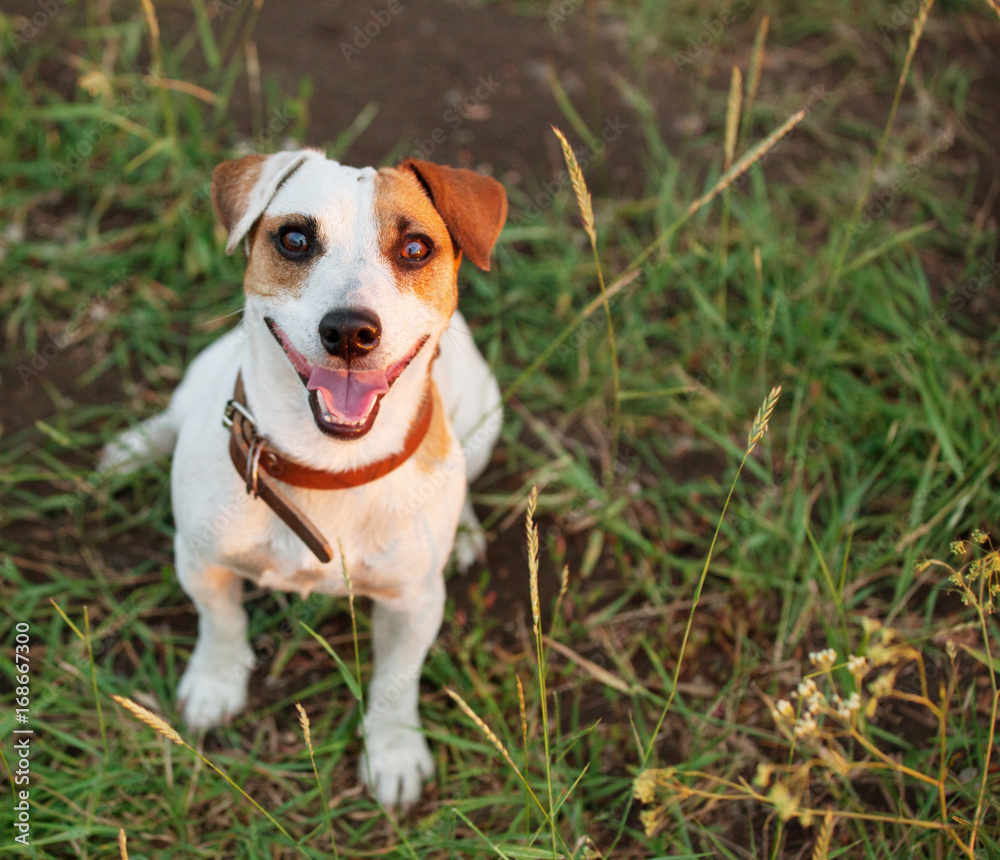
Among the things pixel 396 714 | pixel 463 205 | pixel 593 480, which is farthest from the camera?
pixel 593 480

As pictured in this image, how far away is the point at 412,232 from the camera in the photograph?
2.75 metres

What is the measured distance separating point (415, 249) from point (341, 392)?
51 centimetres

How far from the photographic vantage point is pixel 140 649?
3902 millimetres

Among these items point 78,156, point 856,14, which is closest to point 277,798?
point 78,156

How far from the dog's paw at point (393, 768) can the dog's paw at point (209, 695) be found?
1.94 feet

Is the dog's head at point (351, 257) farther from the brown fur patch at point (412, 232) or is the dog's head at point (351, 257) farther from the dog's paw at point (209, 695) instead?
the dog's paw at point (209, 695)

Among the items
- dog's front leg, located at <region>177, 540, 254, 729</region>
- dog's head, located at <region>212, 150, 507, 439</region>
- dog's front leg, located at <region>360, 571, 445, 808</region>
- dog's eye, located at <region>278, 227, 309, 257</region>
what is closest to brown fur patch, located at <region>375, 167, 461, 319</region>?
dog's head, located at <region>212, 150, 507, 439</region>

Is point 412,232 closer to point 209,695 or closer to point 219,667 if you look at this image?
point 219,667

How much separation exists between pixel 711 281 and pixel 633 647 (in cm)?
222

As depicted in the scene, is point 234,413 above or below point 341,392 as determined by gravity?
below

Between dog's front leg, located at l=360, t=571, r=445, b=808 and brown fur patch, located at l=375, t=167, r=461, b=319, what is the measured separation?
112cm

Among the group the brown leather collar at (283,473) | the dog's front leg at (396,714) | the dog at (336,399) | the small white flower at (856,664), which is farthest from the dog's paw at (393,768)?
the small white flower at (856,664)

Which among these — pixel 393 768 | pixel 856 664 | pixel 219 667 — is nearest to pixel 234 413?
pixel 219 667

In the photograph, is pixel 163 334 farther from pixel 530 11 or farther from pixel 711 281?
pixel 530 11
